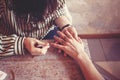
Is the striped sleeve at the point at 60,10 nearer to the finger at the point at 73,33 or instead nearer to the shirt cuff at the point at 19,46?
the finger at the point at 73,33

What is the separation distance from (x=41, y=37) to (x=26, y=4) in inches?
12.2

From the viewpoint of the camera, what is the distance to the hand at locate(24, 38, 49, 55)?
0.90m

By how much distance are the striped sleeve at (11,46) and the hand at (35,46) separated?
0.09 ft

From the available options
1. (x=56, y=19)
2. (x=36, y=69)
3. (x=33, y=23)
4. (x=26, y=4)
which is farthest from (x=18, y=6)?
(x=36, y=69)

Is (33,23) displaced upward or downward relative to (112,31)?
upward

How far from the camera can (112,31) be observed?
2.37 m

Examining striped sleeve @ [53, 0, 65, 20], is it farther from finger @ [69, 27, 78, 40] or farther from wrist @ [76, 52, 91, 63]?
wrist @ [76, 52, 91, 63]

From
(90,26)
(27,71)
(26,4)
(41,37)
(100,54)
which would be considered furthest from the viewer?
(90,26)

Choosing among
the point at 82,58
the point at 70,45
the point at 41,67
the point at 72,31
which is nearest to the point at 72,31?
the point at 72,31

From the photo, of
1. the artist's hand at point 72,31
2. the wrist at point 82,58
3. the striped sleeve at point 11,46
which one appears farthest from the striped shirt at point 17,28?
the wrist at point 82,58

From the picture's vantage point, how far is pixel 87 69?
2.84ft

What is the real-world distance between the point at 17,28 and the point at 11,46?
0.79 ft

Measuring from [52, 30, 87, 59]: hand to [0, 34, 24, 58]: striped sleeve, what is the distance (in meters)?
0.16

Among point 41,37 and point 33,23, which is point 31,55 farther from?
point 41,37
